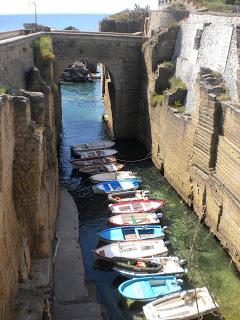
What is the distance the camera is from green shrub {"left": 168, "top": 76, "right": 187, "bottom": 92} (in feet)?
90.1

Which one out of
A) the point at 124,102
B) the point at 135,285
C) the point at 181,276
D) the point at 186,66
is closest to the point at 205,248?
the point at 181,276

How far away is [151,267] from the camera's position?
17828 millimetres

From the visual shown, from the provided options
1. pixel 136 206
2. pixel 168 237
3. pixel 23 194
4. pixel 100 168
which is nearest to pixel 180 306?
pixel 168 237

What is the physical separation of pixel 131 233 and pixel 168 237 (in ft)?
6.15

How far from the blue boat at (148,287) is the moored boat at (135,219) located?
473 centimetres

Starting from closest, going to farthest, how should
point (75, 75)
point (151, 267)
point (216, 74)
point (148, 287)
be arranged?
point (148, 287), point (151, 267), point (216, 74), point (75, 75)

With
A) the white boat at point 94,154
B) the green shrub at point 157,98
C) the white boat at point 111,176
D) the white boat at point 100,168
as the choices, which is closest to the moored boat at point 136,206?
the white boat at point 111,176

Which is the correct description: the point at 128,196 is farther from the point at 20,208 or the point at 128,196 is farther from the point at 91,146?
the point at 20,208

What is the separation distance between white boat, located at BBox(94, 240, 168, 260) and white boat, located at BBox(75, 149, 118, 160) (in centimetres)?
1122

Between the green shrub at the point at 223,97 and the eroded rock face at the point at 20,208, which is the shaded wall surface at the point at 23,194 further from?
the green shrub at the point at 223,97

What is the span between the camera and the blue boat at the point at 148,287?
634 inches

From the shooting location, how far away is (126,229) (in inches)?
815

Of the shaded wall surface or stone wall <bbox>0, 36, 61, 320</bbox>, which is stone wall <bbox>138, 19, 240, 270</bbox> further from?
stone wall <bbox>0, 36, 61, 320</bbox>

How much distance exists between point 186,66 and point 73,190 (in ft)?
36.8
